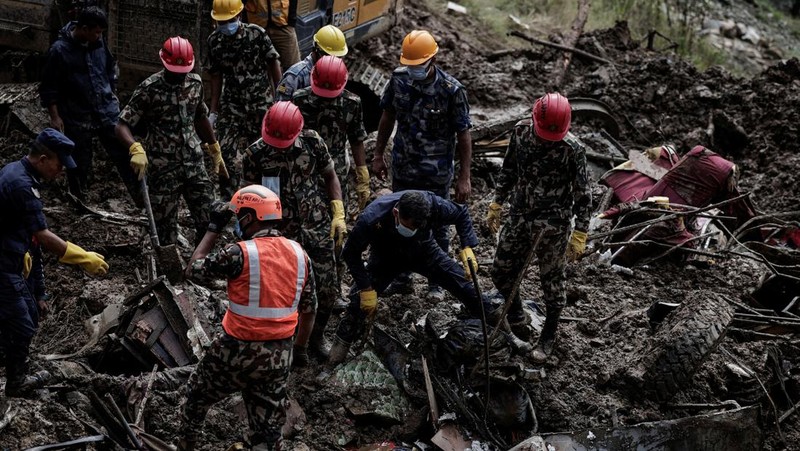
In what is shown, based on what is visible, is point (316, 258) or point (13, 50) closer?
→ point (316, 258)

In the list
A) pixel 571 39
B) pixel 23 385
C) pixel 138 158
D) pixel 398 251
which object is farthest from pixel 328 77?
pixel 571 39

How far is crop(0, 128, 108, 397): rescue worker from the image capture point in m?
4.61

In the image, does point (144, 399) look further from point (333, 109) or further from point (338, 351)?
point (333, 109)

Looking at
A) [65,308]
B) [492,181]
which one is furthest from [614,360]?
[65,308]

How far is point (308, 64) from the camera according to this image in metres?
6.51

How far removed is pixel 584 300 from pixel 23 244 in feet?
14.5

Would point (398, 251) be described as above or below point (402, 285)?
above

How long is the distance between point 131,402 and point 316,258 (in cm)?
151

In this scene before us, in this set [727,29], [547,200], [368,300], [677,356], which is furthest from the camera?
[727,29]

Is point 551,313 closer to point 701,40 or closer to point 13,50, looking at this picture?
point 13,50

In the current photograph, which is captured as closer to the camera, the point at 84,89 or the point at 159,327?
the point at 159,327

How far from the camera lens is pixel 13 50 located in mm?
8211

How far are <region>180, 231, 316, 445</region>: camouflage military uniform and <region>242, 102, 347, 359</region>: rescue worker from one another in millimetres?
1061

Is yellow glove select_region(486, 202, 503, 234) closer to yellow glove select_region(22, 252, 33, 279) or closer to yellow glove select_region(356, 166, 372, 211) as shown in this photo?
yellow glove select_region(356, 166, 372, 211)
